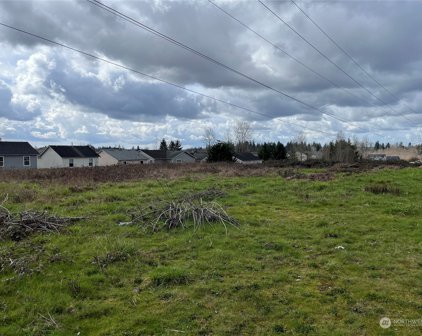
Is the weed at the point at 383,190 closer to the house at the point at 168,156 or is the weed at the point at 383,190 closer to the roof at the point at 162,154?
the house at the point at 168,156

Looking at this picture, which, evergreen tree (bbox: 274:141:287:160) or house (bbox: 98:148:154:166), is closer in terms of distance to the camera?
evergreen tree (bbox: 274:141:287:160)

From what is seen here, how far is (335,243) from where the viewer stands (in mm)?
7352

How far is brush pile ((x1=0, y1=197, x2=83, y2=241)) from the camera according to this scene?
7.72m

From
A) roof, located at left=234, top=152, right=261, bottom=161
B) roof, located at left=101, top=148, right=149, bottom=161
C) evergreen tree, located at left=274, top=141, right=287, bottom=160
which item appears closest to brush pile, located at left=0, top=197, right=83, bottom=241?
evergreen tree, located at left=274, top=141, right=287, bottom=160

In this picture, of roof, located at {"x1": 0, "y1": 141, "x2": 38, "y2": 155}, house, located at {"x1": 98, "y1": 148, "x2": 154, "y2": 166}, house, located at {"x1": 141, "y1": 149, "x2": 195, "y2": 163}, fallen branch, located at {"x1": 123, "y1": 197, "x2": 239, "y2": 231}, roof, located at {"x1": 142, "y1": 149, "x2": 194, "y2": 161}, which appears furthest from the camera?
roof, located at {"x1": 142, "y1": 149, "x2": 194, "y2": 161}

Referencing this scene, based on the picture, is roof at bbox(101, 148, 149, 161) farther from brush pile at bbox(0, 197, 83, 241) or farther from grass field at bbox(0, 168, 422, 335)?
grass field at bbox(0, 168, 422, 335)

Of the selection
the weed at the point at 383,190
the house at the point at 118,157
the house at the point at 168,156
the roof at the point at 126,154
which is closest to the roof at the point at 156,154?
the house at the point at 168,156

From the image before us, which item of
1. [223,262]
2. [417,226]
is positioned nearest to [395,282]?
[223,262]

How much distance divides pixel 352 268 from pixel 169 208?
531 cm

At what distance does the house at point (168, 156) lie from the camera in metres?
75.9

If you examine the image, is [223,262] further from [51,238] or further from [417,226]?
[417,226]

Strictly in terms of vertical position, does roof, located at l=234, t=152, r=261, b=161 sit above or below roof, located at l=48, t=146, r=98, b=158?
below

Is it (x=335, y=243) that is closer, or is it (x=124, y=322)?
(x=124, y=322)

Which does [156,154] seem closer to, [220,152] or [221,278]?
[220,152]
